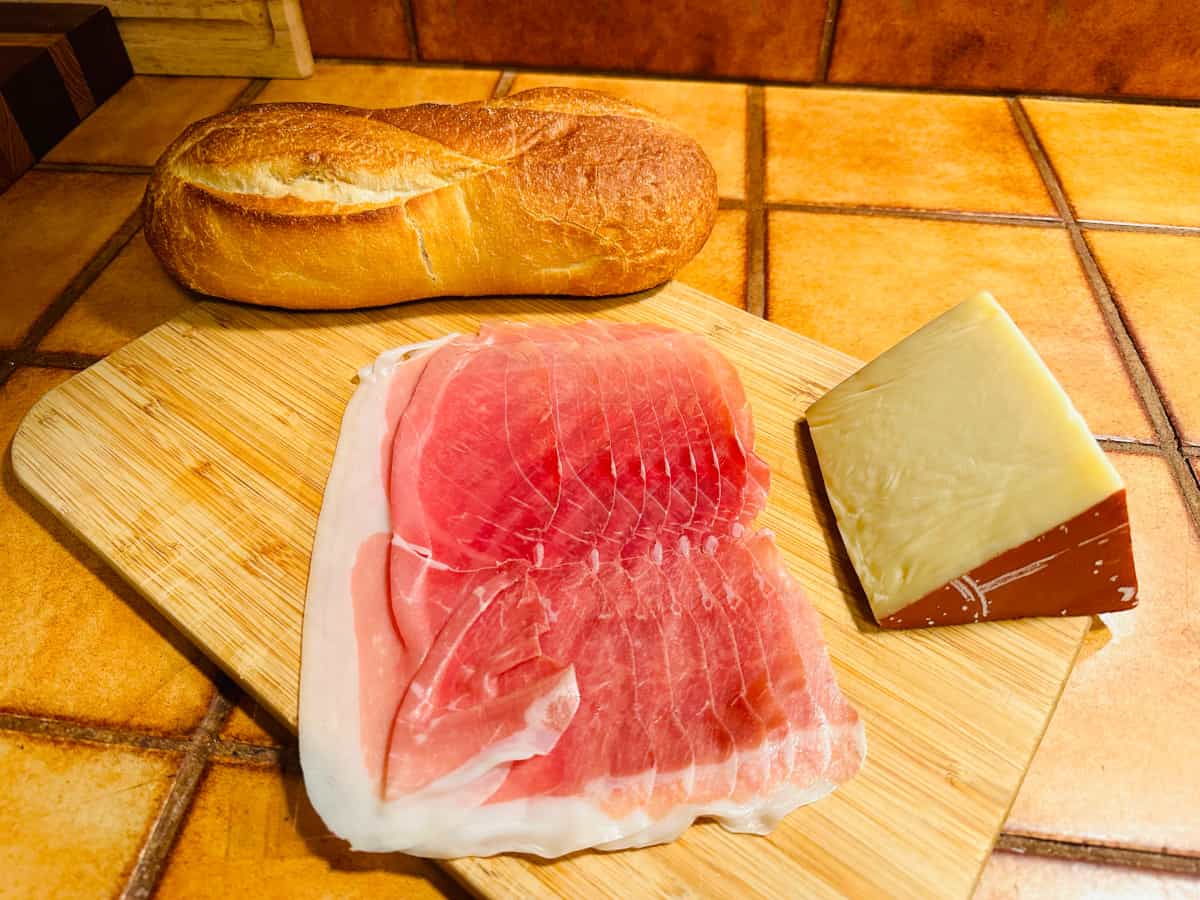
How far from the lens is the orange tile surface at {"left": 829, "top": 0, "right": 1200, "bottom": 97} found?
1.63 metres

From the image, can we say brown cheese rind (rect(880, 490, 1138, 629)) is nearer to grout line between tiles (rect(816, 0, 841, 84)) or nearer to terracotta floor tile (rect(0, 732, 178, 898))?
terracotta floor tile (rect(0, 732, 178, 898))

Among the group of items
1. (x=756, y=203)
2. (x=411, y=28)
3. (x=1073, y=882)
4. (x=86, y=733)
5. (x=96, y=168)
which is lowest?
(x=1073, y=882)

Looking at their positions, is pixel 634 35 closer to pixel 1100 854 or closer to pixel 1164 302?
pixel 1164 302

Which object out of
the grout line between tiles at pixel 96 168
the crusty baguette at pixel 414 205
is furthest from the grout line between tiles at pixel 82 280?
the crusty baguette at pixel 414 205

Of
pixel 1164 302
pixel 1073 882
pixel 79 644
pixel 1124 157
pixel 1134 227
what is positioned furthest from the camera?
pixel 1124 157

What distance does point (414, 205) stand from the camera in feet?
3.60

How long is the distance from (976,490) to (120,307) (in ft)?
4.21

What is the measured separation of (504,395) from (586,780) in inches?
18.8

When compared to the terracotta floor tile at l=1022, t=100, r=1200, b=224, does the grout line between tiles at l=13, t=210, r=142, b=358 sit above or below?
above

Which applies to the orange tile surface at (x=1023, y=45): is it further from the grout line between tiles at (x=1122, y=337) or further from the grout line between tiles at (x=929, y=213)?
the grout line between tiles at (x=929, y=213)

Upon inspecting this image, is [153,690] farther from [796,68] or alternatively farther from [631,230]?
[796,68]

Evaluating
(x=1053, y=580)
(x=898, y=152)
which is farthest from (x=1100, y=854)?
(x=898, y=152)

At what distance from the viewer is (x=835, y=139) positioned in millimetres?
1640

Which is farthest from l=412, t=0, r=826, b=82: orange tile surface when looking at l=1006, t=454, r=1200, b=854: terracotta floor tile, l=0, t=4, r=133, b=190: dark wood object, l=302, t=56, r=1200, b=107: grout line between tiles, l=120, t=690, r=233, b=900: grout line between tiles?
l=120, t=690, r=233, b=900: grout line between tiles
